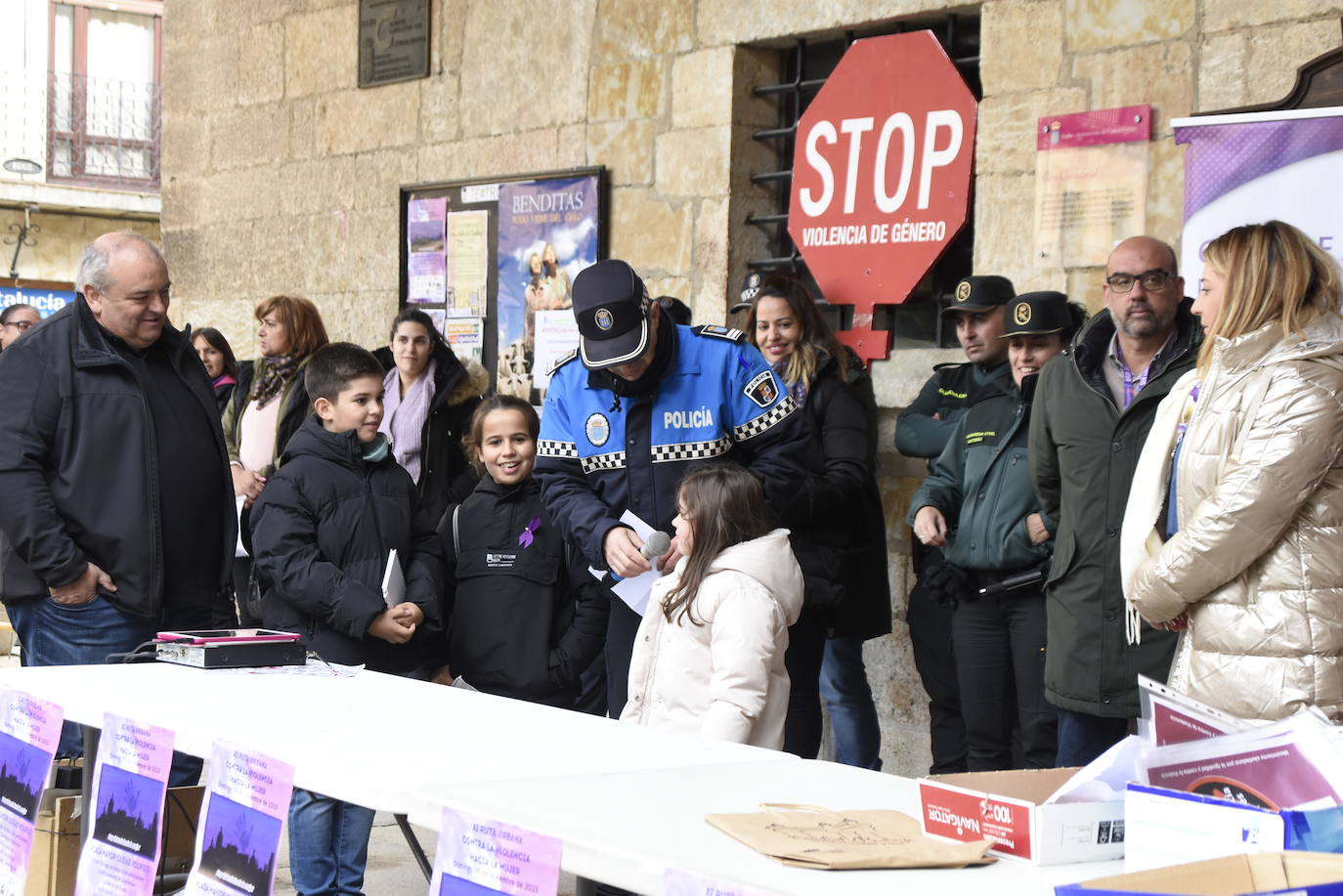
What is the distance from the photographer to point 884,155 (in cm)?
541

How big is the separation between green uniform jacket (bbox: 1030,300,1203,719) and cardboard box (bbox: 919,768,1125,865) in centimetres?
177

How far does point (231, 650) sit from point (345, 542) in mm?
738

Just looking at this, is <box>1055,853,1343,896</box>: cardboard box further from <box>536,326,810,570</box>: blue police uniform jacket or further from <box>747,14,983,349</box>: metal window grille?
<box>747,14,983,349</box>: metal window grille

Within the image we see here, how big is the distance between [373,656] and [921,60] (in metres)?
2.79

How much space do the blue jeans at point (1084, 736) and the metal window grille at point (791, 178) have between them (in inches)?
73.7

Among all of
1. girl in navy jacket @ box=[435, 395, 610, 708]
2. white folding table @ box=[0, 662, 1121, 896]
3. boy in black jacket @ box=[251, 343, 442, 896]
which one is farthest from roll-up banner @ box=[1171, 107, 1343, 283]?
white folding table @ box=[0, 662, 1121, 896]

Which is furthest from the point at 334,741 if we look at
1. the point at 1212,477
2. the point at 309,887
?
the point at 1212,477

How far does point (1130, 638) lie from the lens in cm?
344

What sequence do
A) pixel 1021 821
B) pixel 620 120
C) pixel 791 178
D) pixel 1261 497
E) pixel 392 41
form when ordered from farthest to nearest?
pixel 392 41 → pixel 620 120 → pixel 791 178 → pixel 1261 497 → pixel 1021 821

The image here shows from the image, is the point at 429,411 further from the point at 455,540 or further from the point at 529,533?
the point at 529,533

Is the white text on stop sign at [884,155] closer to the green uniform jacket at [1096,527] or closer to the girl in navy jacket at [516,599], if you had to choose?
the green uniform jacket at [1096,527]

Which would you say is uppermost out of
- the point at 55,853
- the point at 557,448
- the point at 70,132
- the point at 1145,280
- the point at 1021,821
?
the point at 70,132

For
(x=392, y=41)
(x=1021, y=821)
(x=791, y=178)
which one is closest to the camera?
(x=1021, y=821)

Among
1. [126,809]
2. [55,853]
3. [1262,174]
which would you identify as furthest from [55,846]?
[1262,174]
